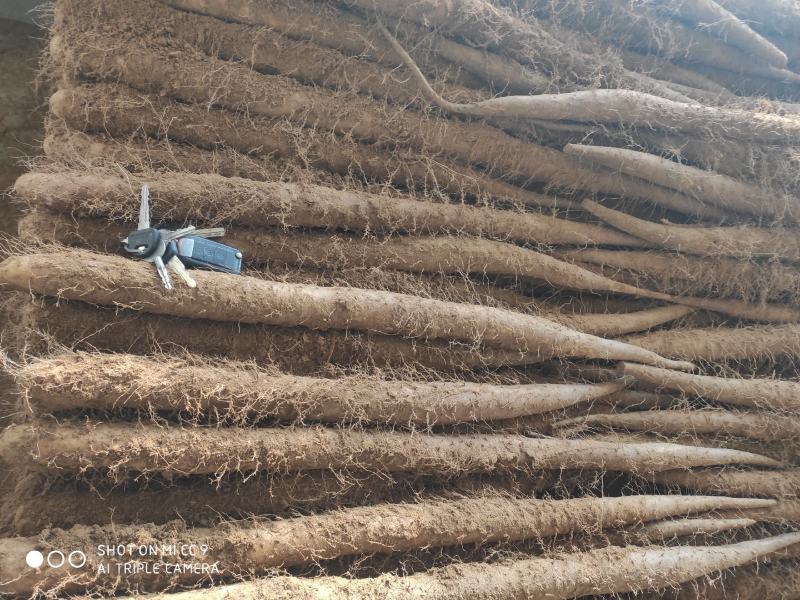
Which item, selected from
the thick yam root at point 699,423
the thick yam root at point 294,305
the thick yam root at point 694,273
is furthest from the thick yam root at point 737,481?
the thick yam root at point 694,273

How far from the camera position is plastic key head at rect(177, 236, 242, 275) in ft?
5.62

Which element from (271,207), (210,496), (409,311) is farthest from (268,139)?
(210,496)

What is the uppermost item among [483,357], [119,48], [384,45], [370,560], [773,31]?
[773,31]

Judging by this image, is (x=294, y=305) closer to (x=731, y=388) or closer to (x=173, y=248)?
Result: (x=173, y=248)

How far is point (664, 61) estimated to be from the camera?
2.84 meters

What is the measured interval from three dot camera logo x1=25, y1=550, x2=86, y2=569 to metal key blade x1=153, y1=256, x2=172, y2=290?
→ 68cm

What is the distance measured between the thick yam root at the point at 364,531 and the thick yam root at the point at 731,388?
0.42 m

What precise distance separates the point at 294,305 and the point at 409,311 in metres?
0.37

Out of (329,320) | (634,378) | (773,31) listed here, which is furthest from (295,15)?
(773,31)

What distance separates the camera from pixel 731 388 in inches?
94.4

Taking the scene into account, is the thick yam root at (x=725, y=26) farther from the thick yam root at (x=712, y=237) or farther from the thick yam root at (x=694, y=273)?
the thick yam root at (x=694, y=273)

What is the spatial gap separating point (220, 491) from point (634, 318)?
1.65 metres

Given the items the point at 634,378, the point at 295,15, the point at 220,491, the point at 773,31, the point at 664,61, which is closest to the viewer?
the point at 220,491

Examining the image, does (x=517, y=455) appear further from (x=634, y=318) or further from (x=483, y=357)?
(x=634, y=318)
